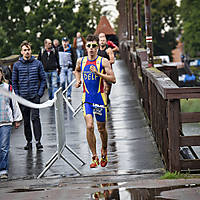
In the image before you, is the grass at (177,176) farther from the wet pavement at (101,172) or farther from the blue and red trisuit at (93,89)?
the blue and red trisuit at (93,89)

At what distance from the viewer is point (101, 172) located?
9758mm

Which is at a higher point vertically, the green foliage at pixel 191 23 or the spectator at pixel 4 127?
the spectator at pixel 4 127

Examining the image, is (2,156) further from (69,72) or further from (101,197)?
(69,72)

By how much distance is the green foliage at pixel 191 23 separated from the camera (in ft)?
283

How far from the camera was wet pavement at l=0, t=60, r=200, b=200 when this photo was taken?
8.23 m

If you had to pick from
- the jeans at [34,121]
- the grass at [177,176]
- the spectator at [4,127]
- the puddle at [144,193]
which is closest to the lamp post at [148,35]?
the jeans at [34,121]

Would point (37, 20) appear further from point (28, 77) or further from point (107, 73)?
point (107, 73)

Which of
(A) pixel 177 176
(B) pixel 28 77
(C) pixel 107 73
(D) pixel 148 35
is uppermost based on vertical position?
(D) pixel 148 35

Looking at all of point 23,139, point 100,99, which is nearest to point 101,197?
point 100,99

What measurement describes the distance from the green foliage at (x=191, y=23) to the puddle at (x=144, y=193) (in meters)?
78.9

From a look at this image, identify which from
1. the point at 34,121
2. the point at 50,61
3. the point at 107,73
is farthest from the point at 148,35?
the point at 50,61

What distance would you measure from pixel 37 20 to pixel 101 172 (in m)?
43.8

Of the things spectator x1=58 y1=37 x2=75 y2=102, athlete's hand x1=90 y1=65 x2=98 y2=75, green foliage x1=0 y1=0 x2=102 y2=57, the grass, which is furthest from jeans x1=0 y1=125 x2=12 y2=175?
green foliage x1=0 y1=0 x2=102 y2=57

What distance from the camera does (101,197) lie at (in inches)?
316
